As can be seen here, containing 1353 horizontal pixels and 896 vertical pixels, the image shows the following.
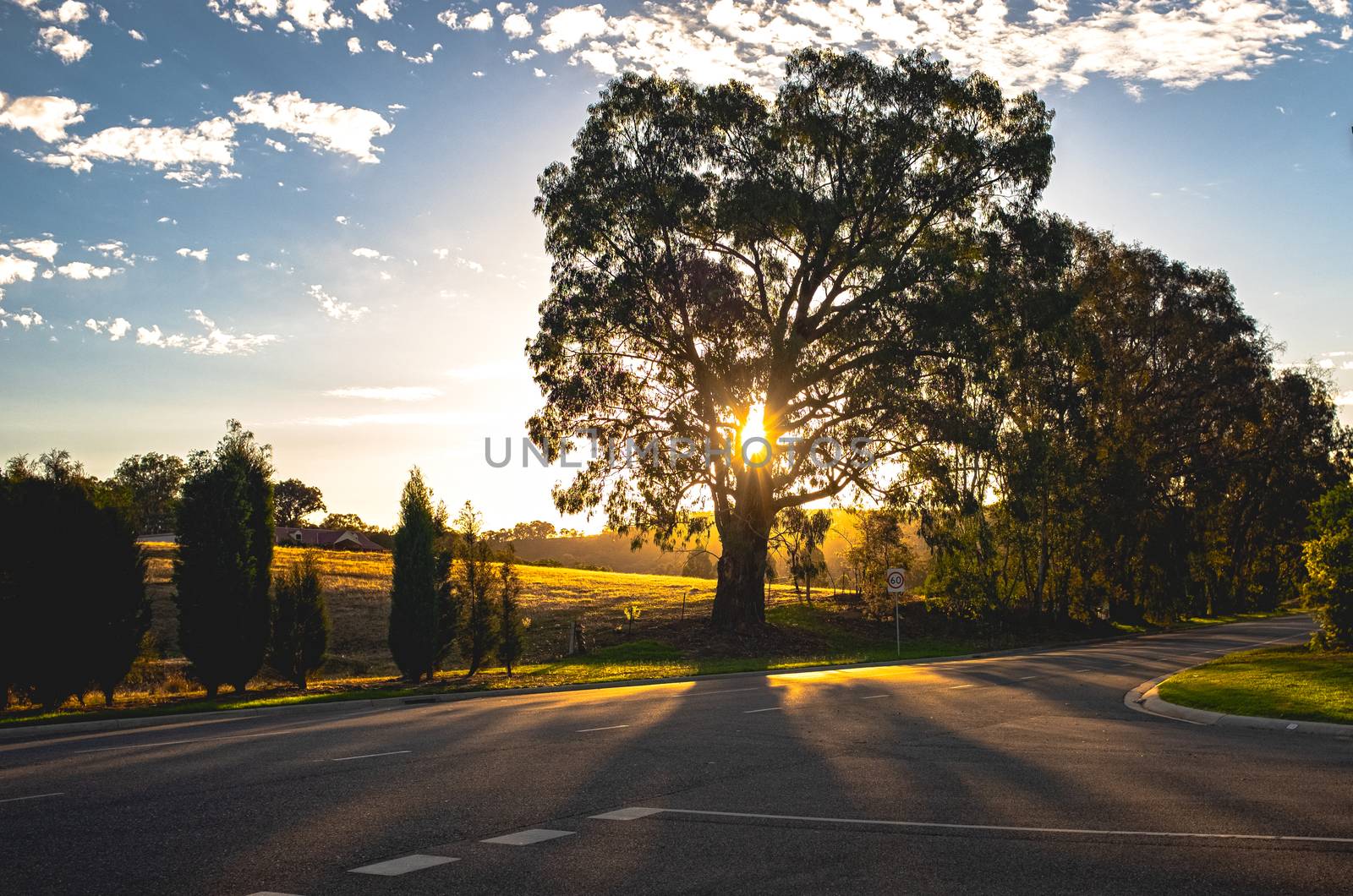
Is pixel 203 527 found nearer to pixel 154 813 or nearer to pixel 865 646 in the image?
pixel 154 813

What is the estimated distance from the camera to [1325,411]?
53906mm

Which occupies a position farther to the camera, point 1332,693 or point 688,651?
point 688,651

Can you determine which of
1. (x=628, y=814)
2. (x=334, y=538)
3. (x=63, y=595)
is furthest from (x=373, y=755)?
(x=334, y=538)

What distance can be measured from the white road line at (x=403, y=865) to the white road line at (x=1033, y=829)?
5.49 feet

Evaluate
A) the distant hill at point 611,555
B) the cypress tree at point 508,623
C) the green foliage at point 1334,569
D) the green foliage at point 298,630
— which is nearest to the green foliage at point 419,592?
the cypress tree at point 508,623

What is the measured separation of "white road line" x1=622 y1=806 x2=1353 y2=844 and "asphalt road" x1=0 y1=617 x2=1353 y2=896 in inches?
1.2

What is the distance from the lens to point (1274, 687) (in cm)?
1552

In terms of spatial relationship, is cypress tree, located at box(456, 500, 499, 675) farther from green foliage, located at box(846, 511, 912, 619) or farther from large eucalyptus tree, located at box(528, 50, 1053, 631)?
green foliage, located at box(846, 511, 912, 619)

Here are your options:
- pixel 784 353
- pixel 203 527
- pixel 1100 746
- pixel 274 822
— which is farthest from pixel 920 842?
pixel 784 353

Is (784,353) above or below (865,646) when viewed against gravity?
above

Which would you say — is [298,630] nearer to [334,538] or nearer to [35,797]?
[35,797]

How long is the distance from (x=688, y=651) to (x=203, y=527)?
47.1ft

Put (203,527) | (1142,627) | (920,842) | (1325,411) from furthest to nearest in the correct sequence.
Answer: (1325,411), (1142,627), (203,527), (920,842)

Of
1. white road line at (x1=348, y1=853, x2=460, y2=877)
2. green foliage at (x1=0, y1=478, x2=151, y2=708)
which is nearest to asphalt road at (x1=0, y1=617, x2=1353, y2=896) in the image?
white road line at (x1=348, y1=853, x2=460, y2=877)
